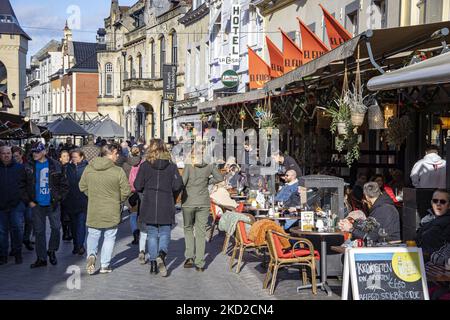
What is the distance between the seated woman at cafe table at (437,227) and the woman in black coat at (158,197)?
3.74 metres

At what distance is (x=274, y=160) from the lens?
619 inches

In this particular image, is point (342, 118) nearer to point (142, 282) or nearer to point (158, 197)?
point (158, 197)

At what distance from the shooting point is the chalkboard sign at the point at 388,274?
712 cm

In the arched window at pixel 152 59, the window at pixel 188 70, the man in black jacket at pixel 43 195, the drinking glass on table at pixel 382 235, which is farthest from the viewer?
the arched window at pixel 152 59

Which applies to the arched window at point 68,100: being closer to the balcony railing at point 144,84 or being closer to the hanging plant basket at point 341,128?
the balcony railing at point 144,84

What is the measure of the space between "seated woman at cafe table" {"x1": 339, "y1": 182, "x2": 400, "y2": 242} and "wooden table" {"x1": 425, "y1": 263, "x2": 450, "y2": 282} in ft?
3.32

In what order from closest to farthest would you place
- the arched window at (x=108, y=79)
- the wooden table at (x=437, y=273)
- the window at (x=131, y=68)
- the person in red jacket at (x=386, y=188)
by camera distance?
1. the wooden table at (x=437, y=273)
2. the person in red jacket at (x=386, y=188)
3. the window at (x=131, y=68)
4. the arched window at (x=108, y=79)

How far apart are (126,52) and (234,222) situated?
46.7 metres

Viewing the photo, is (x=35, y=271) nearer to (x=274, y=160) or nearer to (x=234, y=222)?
(x=234, y=222)

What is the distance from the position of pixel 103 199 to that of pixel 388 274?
4659mm

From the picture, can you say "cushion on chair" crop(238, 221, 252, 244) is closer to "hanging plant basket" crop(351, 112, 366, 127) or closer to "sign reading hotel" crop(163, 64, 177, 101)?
"hanging plant basket" crop(351, 112, 366, 127)

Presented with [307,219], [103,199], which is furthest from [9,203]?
[307,219]

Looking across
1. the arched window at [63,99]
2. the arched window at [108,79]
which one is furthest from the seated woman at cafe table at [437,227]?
the arched window at [63,99]

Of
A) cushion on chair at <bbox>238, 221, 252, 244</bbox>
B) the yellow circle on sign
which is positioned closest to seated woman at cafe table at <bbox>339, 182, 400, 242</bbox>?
the yellow circle on sign
